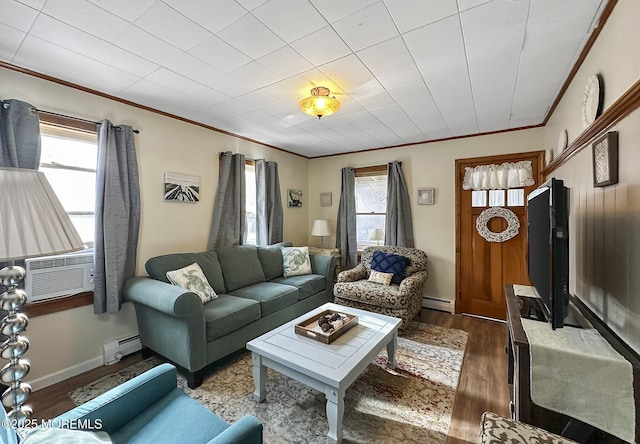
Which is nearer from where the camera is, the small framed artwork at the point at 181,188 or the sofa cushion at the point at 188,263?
the sofa cushion at the point at 188,263

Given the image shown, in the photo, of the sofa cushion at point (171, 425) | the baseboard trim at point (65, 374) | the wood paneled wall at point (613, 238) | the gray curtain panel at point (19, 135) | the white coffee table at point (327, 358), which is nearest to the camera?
the sofa cushion at point (171, 425)

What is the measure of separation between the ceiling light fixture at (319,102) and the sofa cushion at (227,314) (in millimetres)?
1887

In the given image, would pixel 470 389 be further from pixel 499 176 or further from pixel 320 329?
pixel 499 176

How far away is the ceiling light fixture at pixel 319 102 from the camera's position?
2.30 m

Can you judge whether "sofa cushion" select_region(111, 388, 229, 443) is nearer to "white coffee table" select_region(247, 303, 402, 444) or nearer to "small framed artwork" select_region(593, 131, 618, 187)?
"white coffee table" select_region(247, 303, 402, 444)

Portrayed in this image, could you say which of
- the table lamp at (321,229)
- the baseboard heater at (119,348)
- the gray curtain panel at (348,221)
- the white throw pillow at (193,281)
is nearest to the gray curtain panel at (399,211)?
the gray curtain panel at (348,221)

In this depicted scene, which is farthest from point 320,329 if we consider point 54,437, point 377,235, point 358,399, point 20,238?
point 377,235

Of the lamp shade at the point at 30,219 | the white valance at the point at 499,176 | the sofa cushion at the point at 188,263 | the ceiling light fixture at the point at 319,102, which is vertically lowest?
the sofa cushion at the point at 188,263

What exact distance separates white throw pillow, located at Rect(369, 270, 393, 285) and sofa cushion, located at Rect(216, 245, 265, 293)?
1426 millimetres

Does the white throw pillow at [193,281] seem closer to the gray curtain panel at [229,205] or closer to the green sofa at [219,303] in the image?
the green sofa at [219,303]

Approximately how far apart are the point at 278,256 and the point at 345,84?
2.38 metres

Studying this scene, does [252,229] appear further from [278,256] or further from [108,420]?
[108,420]

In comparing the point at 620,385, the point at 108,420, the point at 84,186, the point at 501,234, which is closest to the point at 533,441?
the point at 620,385

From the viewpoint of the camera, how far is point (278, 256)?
3.84m
